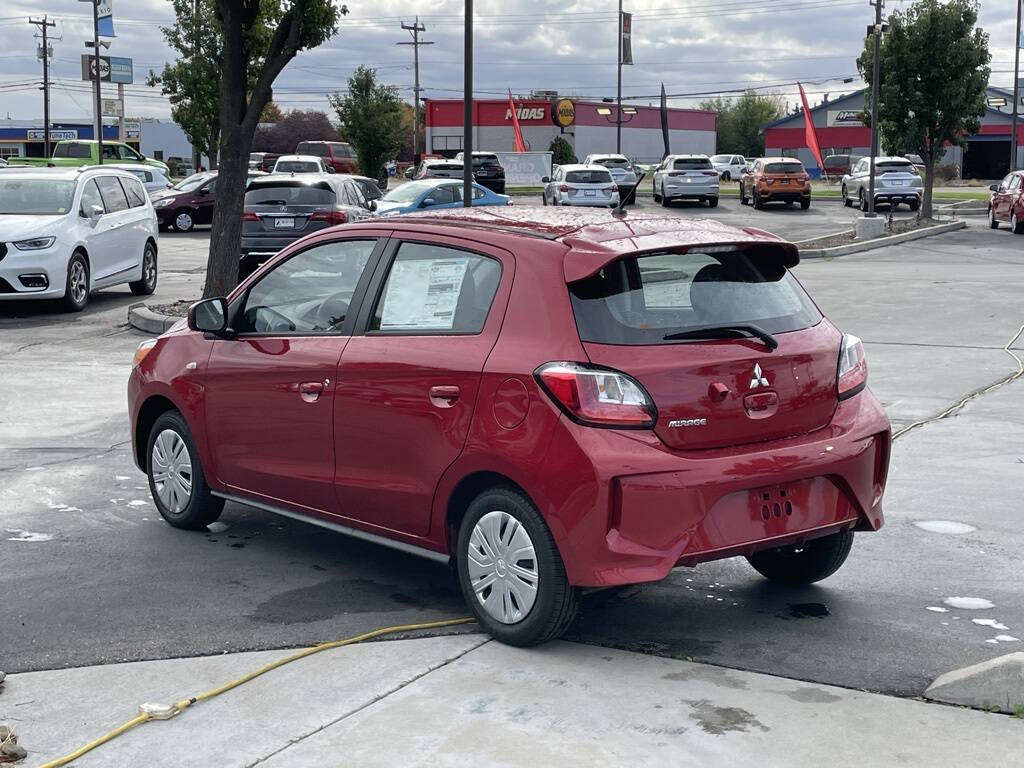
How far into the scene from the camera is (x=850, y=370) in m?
5.68

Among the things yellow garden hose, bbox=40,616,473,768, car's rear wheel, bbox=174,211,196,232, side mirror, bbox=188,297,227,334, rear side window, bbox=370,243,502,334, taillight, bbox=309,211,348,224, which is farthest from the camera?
car's rear wheel, bbox=174,211,196,232

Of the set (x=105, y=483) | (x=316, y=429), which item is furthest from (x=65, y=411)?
(x=316, y=429)

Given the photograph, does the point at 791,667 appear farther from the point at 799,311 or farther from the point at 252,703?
the point at 252,703

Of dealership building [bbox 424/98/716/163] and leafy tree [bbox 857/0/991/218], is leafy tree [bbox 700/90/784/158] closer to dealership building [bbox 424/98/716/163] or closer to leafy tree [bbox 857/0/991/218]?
dealership building [bbox 424/98/716/163]

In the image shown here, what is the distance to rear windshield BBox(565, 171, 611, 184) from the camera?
40531 mm

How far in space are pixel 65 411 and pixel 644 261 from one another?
269 inches

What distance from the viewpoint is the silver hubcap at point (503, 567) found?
5.20 meters

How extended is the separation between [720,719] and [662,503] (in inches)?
32.1

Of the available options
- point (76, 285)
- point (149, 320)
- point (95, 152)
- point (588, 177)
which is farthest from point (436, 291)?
point (95, 152)

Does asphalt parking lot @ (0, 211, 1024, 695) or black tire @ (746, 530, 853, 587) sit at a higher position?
black tire @ (746, 530, 853, 587)

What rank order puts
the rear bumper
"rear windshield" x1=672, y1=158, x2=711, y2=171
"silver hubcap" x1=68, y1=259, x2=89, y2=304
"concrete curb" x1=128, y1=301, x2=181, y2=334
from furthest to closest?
"rear windshield" x1=672, y1=158, x2=711, y2=171 < "silver hubcap" x1=68, y1=259, x2=89, y2=304 < "concrete curb" x1=128, y1=301, x2=181, y2=334 < the rear bumper

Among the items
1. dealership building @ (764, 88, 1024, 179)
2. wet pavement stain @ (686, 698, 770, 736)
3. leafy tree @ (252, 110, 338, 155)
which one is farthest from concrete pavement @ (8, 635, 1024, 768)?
leafy tree @ (252, 110, 338, 155)

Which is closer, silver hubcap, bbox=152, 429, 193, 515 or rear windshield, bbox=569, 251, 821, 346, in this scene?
rear windshield, bbox=569, 251, 821, 346

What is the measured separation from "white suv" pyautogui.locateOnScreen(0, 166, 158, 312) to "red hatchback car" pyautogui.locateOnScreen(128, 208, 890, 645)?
11.7m
